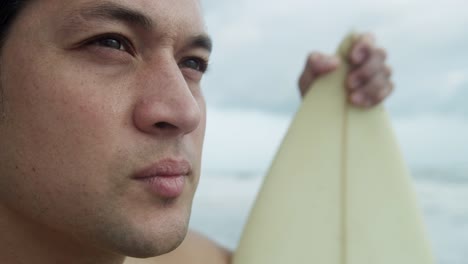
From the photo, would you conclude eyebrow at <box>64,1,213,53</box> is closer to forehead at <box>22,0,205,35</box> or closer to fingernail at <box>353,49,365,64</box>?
forehead at <box>22,0,205,35</box>

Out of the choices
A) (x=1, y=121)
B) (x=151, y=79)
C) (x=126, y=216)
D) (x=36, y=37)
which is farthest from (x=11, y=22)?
(x=126, y=216)

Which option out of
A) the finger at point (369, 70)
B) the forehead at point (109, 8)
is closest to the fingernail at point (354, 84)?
the finger at point (369, 70)

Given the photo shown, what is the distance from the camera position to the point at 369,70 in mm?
1872

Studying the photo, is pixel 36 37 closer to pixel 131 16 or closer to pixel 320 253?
pixel 131 16

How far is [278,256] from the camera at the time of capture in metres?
1.88

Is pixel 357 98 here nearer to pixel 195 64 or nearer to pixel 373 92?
pixel 373 92

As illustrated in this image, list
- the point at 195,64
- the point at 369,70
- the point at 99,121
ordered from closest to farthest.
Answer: the point at 99,121 < the point at 195,64 < the point at 369,70

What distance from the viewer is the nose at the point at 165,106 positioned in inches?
49.0

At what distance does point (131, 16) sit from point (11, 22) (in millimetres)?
291

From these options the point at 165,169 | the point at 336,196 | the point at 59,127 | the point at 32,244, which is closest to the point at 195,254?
the point at 336,196

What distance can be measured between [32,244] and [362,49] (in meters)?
1.18

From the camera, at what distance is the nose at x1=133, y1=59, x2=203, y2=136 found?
1.25 meters

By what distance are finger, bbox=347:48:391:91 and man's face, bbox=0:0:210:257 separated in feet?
2.52

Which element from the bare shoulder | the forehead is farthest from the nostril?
the bare shoulder
